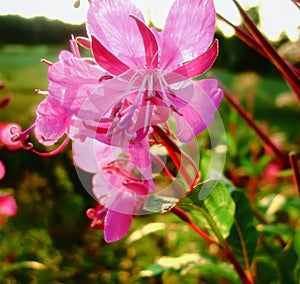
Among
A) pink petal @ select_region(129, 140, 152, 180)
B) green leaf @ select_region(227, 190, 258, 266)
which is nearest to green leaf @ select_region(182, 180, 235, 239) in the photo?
green leaf @ select_region(227, 190, 258, 266)

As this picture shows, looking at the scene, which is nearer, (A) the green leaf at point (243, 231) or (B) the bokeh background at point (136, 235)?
(A) the green leaf at point (243, 231)

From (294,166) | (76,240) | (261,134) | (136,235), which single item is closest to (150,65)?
(294,166)

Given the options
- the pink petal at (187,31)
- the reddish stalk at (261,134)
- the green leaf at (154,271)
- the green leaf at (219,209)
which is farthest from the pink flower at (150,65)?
the green leaf at (154,271)

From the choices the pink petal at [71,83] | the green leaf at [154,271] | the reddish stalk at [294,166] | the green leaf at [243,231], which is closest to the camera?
the pink petal at [71,83]

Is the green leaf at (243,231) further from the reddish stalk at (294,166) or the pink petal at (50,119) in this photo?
the pink petal at (50,119)

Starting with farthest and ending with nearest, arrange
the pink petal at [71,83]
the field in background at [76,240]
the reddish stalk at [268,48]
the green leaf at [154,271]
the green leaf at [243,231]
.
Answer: the field in background at [76,240], the green leaf at [154,271], the green leaf at [243,231], the reddish stalk at [268,48], the pink petal at [71,83]

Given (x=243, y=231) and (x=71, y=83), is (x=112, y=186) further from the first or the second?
(x=243, y=231)

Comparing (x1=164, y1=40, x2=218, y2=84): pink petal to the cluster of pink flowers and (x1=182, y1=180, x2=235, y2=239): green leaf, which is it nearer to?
the cluster of pink flowers

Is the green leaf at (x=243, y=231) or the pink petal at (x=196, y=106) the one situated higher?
the pink petal at (x=196, y=106)
